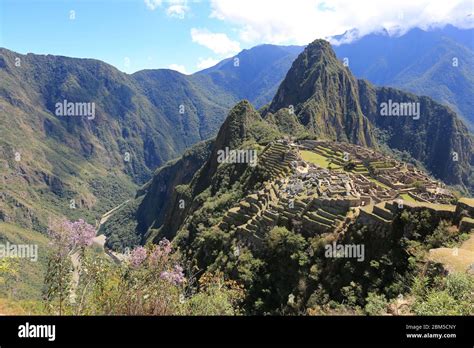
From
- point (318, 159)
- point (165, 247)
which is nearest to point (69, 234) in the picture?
point (165, 247)

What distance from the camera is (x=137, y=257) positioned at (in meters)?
9.59

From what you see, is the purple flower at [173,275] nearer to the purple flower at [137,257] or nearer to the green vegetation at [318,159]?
the purple flower at [137,257]

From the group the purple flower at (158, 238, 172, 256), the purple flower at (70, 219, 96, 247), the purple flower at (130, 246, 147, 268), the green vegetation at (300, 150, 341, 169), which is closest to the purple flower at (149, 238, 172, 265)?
the purple flower at (158, 238, 172, 256)

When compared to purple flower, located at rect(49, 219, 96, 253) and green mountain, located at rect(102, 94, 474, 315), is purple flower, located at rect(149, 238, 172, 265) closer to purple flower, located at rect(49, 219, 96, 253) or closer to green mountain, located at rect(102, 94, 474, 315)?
purple flower, located at rect(49, 219, 96, 253)

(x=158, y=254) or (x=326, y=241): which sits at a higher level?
(x=158, y=254)

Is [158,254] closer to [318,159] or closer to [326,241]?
[326,241]

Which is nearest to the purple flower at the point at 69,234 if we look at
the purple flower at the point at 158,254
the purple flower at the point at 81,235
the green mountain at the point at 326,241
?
the purple flower at the point at 81,235

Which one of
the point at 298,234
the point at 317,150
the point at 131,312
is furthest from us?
the point at 317,150

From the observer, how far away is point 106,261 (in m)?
9.83

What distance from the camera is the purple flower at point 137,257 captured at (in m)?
9.52

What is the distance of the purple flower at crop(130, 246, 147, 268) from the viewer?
952 cm
